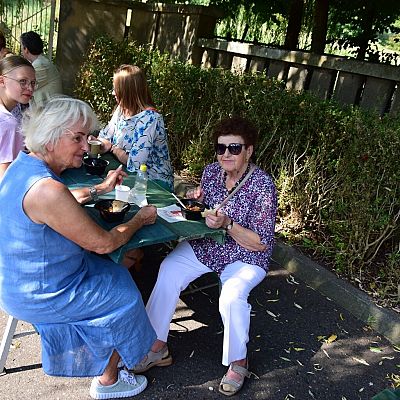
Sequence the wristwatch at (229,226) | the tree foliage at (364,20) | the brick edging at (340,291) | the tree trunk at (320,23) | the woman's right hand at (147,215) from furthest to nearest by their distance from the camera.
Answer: the tree trunk at (320,23) < the tree foliage at (364,20) < the brick edging at (340,291) < the wristwatch at (229,226) < the woman's right hand at (147,215)

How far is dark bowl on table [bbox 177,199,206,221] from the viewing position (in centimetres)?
268

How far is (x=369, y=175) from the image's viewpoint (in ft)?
11.7

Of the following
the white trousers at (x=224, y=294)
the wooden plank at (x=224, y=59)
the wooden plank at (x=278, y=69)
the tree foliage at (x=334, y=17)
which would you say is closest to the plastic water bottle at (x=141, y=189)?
the white trousers at (x=224, y=294)

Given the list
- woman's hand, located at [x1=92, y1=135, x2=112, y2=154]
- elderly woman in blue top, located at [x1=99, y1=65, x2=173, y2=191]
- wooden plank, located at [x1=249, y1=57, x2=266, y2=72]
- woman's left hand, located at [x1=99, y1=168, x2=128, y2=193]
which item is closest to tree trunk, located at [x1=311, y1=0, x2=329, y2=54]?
wooden plank, located at [x1=249, y1=57, x2=266, y2=72]

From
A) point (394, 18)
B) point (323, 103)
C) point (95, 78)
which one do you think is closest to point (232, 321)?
point (323, 103)

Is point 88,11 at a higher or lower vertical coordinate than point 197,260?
higher

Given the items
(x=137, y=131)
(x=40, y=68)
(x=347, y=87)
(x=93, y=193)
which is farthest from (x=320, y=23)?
(x=93, y=193)

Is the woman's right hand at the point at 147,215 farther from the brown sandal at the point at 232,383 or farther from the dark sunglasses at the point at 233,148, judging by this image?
the brown sandal at the point at 232,383

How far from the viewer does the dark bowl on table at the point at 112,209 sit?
2.42 meters

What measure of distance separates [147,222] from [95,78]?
4.84 m

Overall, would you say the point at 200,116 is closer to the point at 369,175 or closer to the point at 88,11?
the point at 369,175

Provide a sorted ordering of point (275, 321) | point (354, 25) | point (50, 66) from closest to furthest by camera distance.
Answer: point (275, 321) → point (50, 66) → point (354, 25)

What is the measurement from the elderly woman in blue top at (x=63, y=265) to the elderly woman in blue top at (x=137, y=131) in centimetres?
120

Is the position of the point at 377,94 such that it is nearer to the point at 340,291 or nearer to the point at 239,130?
the point at 340,291
